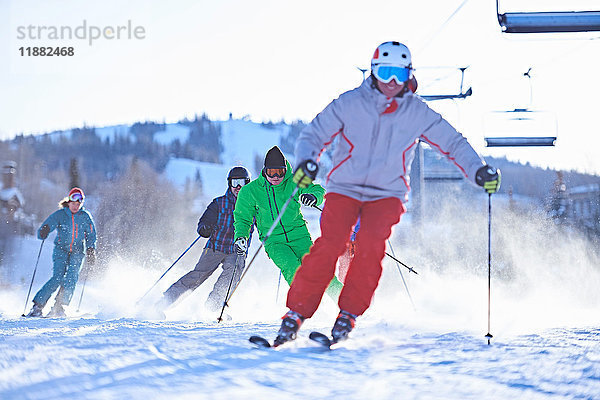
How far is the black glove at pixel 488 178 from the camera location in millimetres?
3330

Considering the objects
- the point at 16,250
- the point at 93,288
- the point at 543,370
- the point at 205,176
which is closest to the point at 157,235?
the point at 16,250

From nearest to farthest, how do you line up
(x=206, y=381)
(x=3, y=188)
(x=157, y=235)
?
(x=206, y=381) → (x=157, y=235) → (x=3, y=188)

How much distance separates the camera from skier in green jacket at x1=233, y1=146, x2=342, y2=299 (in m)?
4.95

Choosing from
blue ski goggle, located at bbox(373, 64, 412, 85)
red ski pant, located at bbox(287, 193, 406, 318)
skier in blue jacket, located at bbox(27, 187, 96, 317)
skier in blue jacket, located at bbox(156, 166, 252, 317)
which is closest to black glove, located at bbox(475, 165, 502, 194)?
red ski pant, located at bbox(287, 193, 406, 318)

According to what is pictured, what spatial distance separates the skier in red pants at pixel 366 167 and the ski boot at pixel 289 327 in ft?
0.26

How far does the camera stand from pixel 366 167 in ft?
10.9

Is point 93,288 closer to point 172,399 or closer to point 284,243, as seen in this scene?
point 284,243

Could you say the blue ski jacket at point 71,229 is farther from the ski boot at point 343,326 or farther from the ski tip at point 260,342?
the ski tip at point 260,342

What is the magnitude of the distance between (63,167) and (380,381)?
103576 mm

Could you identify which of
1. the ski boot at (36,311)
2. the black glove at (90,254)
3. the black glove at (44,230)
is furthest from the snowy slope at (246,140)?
the ski boot at (36,311)

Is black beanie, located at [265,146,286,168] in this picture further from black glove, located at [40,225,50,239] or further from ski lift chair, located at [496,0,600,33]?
ski lift chair, located at [496,0,600,33]

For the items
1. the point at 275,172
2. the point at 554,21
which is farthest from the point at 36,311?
the point at 554,21

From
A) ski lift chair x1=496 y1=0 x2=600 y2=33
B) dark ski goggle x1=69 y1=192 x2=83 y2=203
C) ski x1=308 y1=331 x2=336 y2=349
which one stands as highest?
ski lift chair x1=496 y1=0 x2=600 y2=33

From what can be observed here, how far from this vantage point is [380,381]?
6.90 feet
